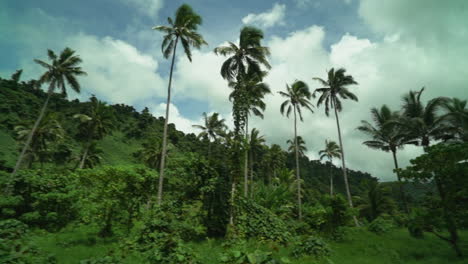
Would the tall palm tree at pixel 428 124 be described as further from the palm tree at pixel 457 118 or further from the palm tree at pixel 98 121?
the palm tree at pixel 98 121

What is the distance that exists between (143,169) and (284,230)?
8.89 m

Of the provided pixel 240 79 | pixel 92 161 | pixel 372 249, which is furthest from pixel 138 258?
pixel 92 161

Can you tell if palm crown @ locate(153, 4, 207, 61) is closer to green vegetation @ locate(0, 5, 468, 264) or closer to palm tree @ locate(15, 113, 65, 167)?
green vegetation @ locate(0, 5, 468, 264)

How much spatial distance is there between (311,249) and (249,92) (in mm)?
12657

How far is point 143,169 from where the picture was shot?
1062 centimetres

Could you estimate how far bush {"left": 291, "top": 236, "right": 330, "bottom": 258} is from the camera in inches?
374

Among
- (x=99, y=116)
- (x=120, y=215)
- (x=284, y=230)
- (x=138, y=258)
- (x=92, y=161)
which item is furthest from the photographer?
(x=92, y=161)

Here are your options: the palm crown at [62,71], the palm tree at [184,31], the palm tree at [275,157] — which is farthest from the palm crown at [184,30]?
the palm tree at [275,157]

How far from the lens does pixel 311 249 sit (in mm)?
9625

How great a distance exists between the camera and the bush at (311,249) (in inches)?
374

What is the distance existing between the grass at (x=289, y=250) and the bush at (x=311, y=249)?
0.33 metres

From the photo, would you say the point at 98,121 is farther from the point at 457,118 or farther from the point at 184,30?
the point at 457,118

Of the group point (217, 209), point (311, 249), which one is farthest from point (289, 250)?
point (217, 209)

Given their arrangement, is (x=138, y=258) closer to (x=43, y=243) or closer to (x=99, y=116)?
(x=43, y=243)
